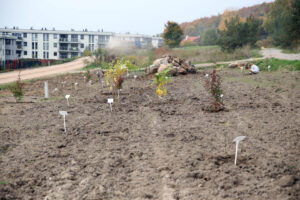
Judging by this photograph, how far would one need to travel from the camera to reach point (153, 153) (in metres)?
4.84

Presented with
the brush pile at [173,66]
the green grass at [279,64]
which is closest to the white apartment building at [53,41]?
the brush pile at [173,66]

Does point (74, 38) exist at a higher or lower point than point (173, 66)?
higher

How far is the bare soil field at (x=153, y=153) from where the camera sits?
357cm

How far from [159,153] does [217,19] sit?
85.4 meters

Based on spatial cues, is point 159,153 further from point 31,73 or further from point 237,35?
point 237,35

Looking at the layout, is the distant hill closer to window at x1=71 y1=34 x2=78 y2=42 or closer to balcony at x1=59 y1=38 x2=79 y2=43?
window at x1=71 y1=34 x2=78 y2=42

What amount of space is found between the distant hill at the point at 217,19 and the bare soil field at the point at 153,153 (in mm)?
68910

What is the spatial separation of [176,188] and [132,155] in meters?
1.38

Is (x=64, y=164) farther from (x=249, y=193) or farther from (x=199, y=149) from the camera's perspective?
(x=249, y=193)

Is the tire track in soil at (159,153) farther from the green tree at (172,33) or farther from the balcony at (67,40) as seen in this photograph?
the balcony at (67,40)

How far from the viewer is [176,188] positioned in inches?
141

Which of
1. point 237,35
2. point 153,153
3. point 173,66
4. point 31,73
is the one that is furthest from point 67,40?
point 153,153

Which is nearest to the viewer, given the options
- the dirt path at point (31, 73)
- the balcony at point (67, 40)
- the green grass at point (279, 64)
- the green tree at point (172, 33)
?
the green grass at point (279, 64)

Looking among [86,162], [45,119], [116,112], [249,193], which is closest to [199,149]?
[249,193]
